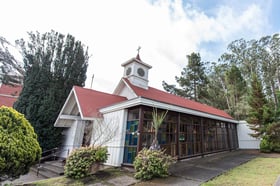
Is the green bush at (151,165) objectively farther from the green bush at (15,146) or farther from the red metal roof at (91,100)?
the red metal roof at (91,100)

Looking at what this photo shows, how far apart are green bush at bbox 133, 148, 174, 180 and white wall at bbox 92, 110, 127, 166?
1.72 m

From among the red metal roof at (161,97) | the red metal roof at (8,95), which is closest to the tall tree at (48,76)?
the red metal roof at (161,97)

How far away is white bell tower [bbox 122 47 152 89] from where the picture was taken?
12320 mm

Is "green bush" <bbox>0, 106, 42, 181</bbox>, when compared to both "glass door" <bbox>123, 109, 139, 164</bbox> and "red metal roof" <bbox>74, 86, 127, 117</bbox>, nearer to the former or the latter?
"red metal roof" <bbox>74, 86, 127, 117</bbox>

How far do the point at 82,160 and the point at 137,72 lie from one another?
7929 mm

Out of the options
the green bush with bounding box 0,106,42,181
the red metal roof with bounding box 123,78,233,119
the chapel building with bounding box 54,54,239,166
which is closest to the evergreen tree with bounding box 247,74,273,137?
the chapel building with bounding box 54,54,239,166

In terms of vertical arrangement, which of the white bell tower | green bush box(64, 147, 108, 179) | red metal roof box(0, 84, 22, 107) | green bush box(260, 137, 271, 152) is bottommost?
green bush box(64, 147, 108, 179)

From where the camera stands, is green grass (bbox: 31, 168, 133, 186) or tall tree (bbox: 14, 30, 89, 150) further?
tall tree (bbox: 14, 30, 89, 150)

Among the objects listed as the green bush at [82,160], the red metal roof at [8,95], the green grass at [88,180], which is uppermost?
the red metal roof at [8,95]

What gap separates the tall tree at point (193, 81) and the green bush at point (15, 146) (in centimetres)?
2429

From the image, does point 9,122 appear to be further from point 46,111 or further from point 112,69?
point 112,69

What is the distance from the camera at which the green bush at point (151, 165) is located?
5434 mm

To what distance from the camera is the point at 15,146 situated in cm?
480

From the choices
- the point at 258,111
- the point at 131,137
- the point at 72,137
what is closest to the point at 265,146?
the point at 258,111
